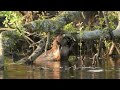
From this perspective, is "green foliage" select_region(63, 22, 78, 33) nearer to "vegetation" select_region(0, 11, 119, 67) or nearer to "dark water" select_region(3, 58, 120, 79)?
"vegetation" select_region(0, 11, 119, 67)

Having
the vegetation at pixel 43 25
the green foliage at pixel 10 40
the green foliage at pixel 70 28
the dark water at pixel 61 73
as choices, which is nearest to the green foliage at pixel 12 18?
the vegetation at pixel 43 25

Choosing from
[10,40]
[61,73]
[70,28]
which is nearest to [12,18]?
[10,40]

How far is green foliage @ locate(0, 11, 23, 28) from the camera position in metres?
5.57

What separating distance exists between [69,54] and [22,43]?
94 centimetres

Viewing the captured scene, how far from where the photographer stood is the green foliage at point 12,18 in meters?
5.57

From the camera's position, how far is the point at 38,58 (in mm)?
5578

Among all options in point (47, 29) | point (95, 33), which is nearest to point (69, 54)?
point (95, 33)

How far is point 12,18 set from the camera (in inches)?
223

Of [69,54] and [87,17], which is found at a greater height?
[87,17]

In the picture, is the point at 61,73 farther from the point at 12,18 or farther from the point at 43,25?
the point at 12,18
